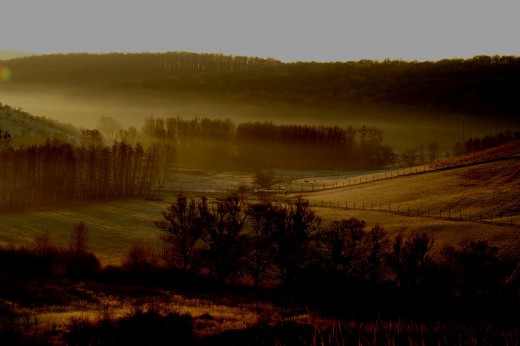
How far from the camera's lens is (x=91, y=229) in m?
77.4

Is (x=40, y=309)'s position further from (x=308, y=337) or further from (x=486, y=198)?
(x=486, y=198)

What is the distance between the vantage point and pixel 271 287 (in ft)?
180

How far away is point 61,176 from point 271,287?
63494 mm

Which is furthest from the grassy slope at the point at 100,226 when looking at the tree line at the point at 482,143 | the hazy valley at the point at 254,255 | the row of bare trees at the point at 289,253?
the tree line at the point at 482,143

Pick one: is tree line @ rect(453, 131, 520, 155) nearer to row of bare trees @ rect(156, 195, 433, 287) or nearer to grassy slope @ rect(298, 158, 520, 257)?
grassy slope @ rect(298, 158, 520, 257)

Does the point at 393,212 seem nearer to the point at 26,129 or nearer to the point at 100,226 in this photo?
the point at 100,226

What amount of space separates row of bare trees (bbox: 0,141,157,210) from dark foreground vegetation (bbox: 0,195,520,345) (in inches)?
1454

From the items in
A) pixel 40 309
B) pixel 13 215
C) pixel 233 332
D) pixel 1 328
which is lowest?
pixel 13 215

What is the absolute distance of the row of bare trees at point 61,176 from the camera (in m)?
97.9

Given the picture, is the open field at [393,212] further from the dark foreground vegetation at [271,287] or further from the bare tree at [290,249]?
the bare tree at [290,249]

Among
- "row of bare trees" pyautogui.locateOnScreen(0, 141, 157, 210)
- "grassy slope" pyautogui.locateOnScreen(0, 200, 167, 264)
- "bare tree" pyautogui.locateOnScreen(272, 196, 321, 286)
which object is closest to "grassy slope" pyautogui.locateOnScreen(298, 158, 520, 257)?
"bare tree" pyautogui.locateOnScreen(272, 196, 321, 286)

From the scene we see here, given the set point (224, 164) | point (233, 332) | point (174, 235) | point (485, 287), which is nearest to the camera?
point (233, 332)

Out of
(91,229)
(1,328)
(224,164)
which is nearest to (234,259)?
(91,229)

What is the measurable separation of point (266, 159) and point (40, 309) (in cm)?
16612
